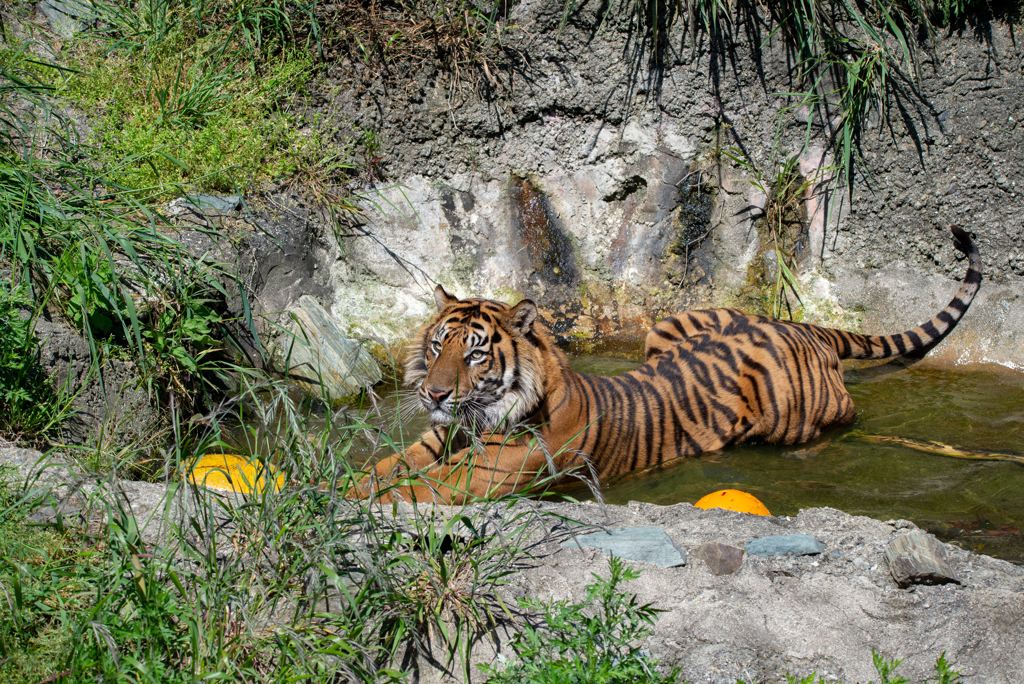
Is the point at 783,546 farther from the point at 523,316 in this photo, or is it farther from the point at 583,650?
the point at 523,316

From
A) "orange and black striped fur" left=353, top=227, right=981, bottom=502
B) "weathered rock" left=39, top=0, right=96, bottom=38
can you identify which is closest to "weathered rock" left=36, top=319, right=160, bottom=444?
"orange and black striped fur" left=353, top=227, right=981, bottom=502

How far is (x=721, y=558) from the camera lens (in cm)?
243

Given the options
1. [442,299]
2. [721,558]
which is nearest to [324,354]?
[442,299]

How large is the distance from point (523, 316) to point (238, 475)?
1.63m

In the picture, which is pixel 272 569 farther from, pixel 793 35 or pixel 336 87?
pixel 793 35

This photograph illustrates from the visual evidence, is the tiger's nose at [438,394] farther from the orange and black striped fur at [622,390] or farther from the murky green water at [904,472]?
the murky green water at [904,472]

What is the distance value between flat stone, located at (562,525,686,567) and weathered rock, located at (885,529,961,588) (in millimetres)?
662

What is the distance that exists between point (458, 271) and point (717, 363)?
2155 millimetres

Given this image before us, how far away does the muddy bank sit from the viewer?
219cm

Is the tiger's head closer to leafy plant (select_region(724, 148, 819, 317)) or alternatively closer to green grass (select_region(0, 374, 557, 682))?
green grass (select_region(0, 374, 557, 682))

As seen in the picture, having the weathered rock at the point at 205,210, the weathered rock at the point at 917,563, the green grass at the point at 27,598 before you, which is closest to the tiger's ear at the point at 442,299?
the weathered rock at the point at 205,210

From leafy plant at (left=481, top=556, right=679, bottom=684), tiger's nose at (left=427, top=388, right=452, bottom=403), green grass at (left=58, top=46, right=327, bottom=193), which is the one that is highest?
green grass at (left=58, top=46, right=327, bottom=193)

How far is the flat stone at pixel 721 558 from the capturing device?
2.43 metres

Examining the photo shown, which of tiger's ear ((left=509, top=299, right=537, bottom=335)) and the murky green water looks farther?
tiger's ear ((left=509, top=299, right=537, bottom=335))
